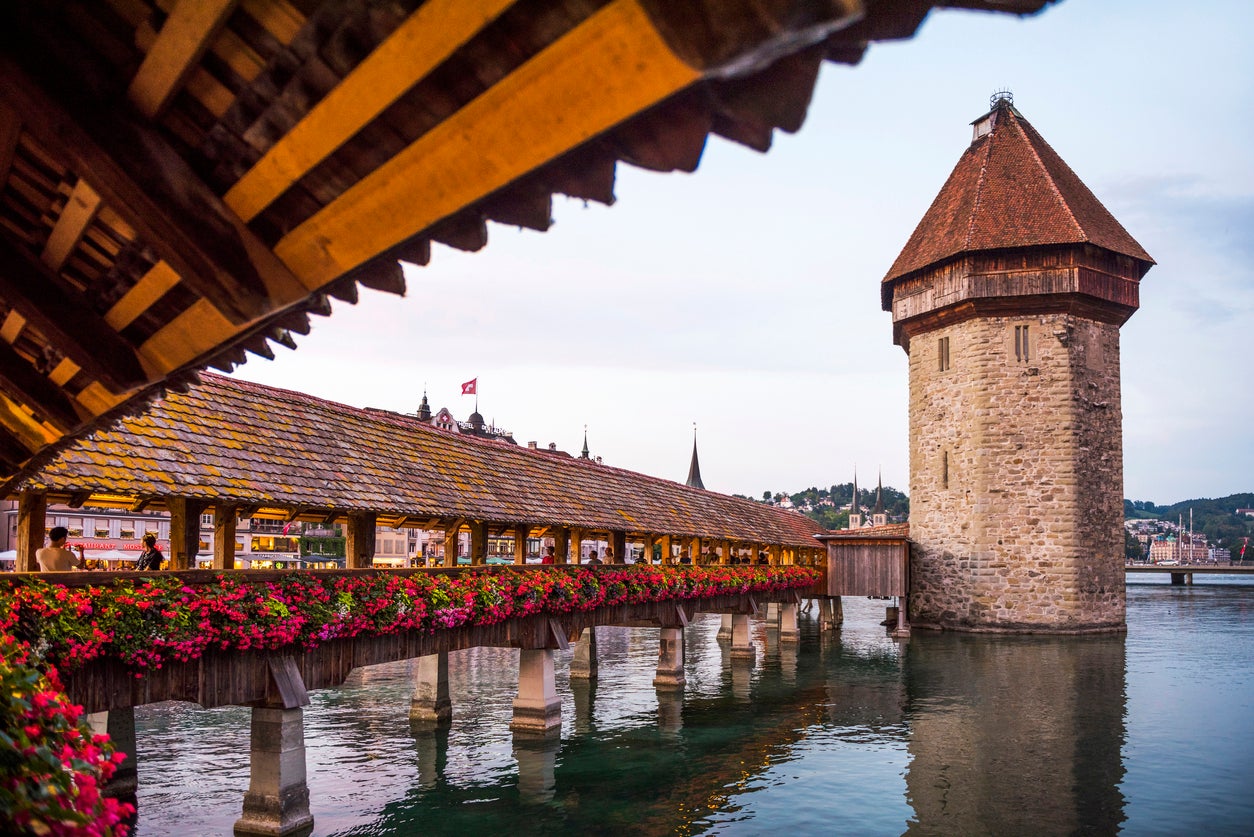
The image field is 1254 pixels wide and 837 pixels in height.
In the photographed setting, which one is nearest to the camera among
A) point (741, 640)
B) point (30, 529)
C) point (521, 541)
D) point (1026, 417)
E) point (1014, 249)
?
point (30, 529)

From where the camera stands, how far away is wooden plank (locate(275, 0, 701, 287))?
193 centimetres

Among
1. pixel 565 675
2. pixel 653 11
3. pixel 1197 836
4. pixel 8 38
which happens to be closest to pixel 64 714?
pixel 8 38

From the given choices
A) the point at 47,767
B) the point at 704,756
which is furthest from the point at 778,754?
the point at 47,767

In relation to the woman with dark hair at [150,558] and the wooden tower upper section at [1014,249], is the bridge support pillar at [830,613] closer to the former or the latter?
the wooden tower upper section at [1014,249]

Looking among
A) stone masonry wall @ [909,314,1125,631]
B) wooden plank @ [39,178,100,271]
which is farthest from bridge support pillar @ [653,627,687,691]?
wooden plank @ [39,178,100,271]

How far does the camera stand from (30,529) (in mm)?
11406

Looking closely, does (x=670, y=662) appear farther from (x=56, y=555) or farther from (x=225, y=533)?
→ (x=56, y=555)

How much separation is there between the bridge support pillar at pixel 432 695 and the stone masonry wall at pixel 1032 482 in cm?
2185

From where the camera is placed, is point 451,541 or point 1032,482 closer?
point 451,541

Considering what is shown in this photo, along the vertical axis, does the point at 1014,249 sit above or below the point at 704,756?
above

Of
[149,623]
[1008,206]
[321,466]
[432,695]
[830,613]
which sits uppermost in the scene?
[1008,206]

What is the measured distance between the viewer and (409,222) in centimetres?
269

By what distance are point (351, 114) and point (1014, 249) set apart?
36248 mm

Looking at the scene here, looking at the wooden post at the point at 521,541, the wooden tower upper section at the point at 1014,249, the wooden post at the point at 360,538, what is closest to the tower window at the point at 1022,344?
the wooden tower upper section at the point at 1014,249
